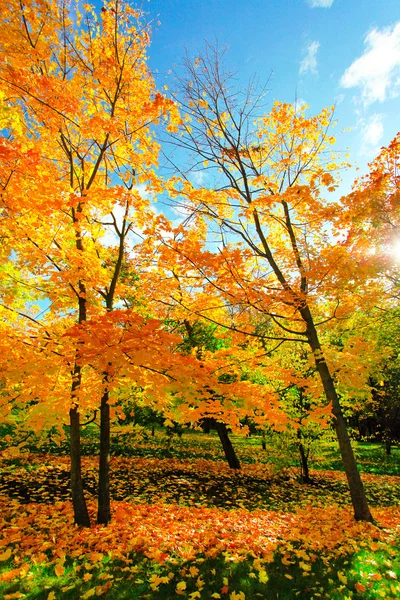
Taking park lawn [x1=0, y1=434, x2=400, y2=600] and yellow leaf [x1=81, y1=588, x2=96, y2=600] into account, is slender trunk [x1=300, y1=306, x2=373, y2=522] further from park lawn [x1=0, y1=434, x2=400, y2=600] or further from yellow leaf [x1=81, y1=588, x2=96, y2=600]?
yellow leaf [x1=81, y1=588, x2=96, y2=600]

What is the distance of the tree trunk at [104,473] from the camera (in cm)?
552

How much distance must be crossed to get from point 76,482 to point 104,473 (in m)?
0.48

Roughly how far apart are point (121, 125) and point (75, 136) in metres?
1.23

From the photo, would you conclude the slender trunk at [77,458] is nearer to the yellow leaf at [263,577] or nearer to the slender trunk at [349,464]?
the yellow leaf at [263,577]

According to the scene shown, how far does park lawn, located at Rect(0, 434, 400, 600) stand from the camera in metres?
3.44

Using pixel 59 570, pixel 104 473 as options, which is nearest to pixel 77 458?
pixel 104 473

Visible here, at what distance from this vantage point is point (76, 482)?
17.9 feet

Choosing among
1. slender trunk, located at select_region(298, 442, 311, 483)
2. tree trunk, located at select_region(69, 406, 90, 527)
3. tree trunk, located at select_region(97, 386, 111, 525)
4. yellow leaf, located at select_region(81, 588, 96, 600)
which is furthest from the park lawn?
slender trunk, located at select_region(298, 442, 311, 483)

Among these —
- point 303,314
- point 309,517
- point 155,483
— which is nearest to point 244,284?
point 303,314

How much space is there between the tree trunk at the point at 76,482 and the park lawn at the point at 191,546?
255 millimetres

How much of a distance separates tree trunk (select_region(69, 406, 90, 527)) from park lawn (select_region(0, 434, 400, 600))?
255mm

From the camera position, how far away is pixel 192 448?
1691 centimetres

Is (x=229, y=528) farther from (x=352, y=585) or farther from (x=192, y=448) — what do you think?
(x=192, y=448)

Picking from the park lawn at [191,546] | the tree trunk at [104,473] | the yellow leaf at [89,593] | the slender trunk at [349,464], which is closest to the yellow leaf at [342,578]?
the park lawn at [191,546]
